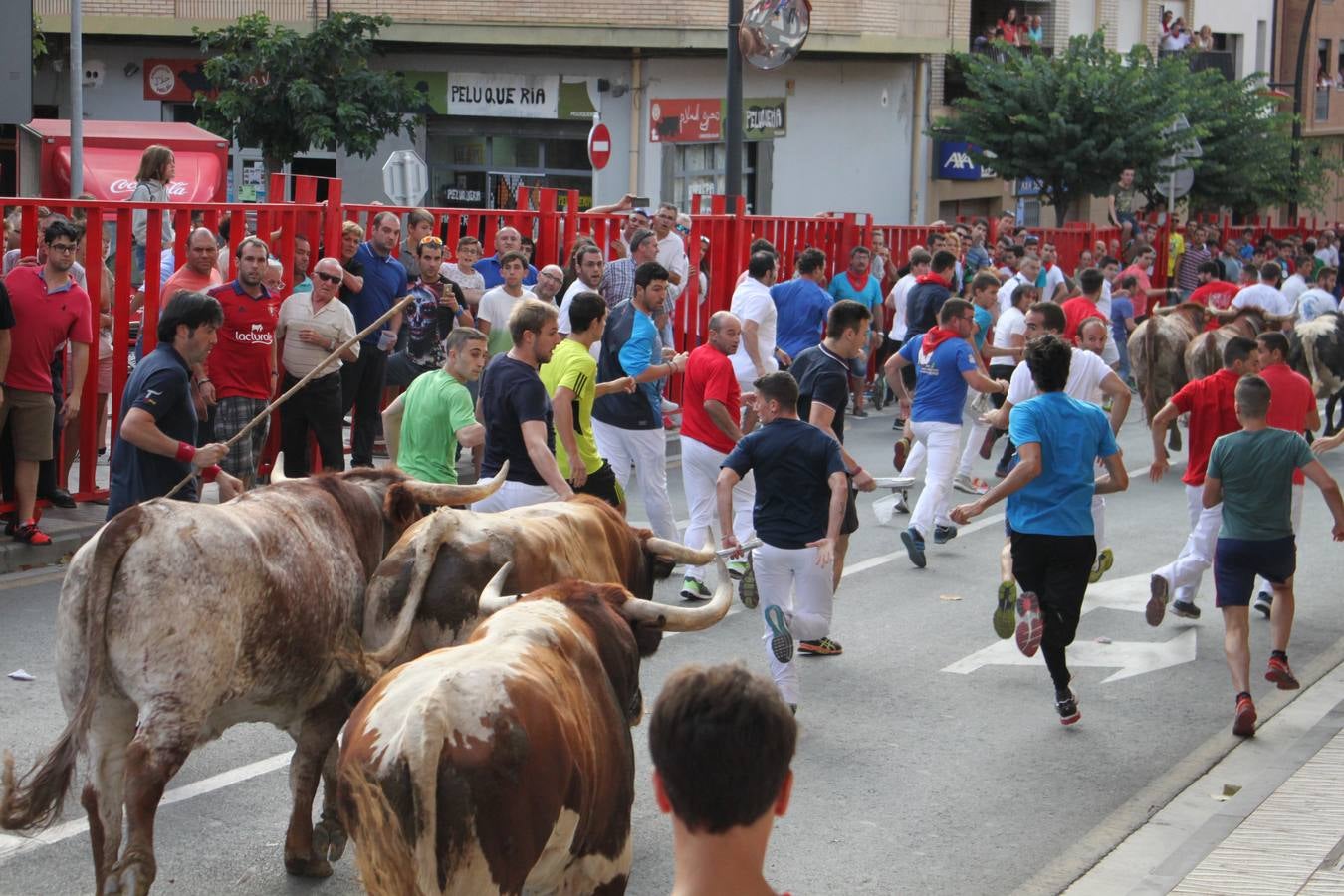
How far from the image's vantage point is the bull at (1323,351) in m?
18.9

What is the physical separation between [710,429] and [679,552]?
4.43 m

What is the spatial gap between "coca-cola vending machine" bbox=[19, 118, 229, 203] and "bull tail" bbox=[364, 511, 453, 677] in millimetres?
17073

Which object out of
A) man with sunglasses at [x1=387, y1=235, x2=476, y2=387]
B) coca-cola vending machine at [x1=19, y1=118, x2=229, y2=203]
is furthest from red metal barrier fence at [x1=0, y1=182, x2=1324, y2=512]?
coca-cola vending machine at [x1=19, y1=118, x2=229, y2=203]

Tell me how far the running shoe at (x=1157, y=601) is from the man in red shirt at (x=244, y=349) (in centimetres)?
608

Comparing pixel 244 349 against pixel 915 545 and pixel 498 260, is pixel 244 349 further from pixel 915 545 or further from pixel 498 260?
pixel 915 545

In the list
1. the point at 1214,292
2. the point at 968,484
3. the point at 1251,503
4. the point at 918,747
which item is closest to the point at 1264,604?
the point at 1251,503

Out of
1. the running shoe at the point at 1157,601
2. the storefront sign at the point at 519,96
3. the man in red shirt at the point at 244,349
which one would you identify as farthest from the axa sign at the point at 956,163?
the running shoe at the point at 1157,601

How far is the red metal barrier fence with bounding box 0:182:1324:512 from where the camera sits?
41.3 ft

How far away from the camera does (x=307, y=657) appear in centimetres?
639

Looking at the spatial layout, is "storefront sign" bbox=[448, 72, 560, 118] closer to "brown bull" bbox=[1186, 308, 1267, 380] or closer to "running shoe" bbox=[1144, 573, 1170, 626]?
"brown bull" bbox=[1186, 308, 1267, 380]

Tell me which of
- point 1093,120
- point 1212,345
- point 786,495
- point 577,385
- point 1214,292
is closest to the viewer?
point 786,495

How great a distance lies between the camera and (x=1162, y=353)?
1752 cm

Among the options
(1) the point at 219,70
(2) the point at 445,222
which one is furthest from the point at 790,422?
(1) the point at 219,70

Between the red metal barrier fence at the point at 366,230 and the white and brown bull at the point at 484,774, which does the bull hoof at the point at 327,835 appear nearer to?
the white and brown bull at the point at 484,774
